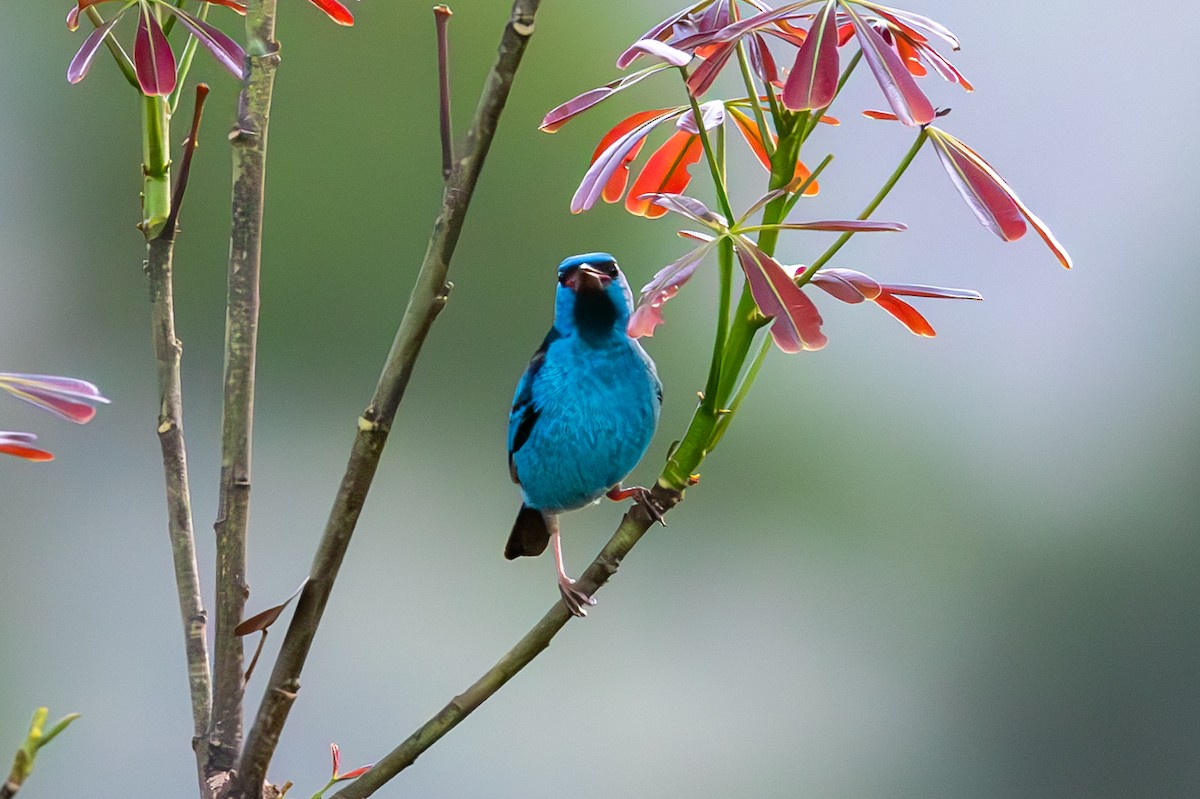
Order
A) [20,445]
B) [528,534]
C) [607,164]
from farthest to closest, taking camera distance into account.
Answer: [528,534] → [607,164] → [20,445]

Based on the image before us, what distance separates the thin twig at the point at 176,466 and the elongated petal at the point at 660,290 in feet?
1.00

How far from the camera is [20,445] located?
0.49 m

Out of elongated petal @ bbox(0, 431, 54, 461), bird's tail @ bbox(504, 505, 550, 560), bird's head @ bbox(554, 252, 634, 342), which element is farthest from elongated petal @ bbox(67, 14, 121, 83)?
bird's tail @ bbox(504, 505, 550, 560)

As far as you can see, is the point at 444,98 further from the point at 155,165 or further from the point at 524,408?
the point at 524,408

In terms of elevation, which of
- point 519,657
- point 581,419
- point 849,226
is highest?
point 581,419

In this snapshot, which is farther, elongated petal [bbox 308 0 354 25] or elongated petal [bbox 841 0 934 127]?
elongated petal [bbox 308 0 354 25]

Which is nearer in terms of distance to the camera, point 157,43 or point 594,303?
point 157,43

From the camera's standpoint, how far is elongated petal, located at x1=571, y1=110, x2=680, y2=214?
0.58 m

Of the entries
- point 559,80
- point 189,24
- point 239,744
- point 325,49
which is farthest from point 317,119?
point 239,744

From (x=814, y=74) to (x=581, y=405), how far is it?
0.40m

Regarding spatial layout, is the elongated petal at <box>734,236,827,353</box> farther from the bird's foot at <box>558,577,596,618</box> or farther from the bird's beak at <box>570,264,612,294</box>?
the bird's beak at <box>570,264,612,294</box>

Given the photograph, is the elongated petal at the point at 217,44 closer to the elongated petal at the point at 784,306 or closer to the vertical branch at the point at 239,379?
the vertical branch at the point at 239,379

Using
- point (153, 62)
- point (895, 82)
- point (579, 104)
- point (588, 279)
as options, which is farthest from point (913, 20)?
point (153, 62)

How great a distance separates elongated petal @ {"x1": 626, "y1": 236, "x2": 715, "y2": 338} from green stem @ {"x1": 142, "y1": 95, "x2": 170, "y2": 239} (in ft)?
1.03
